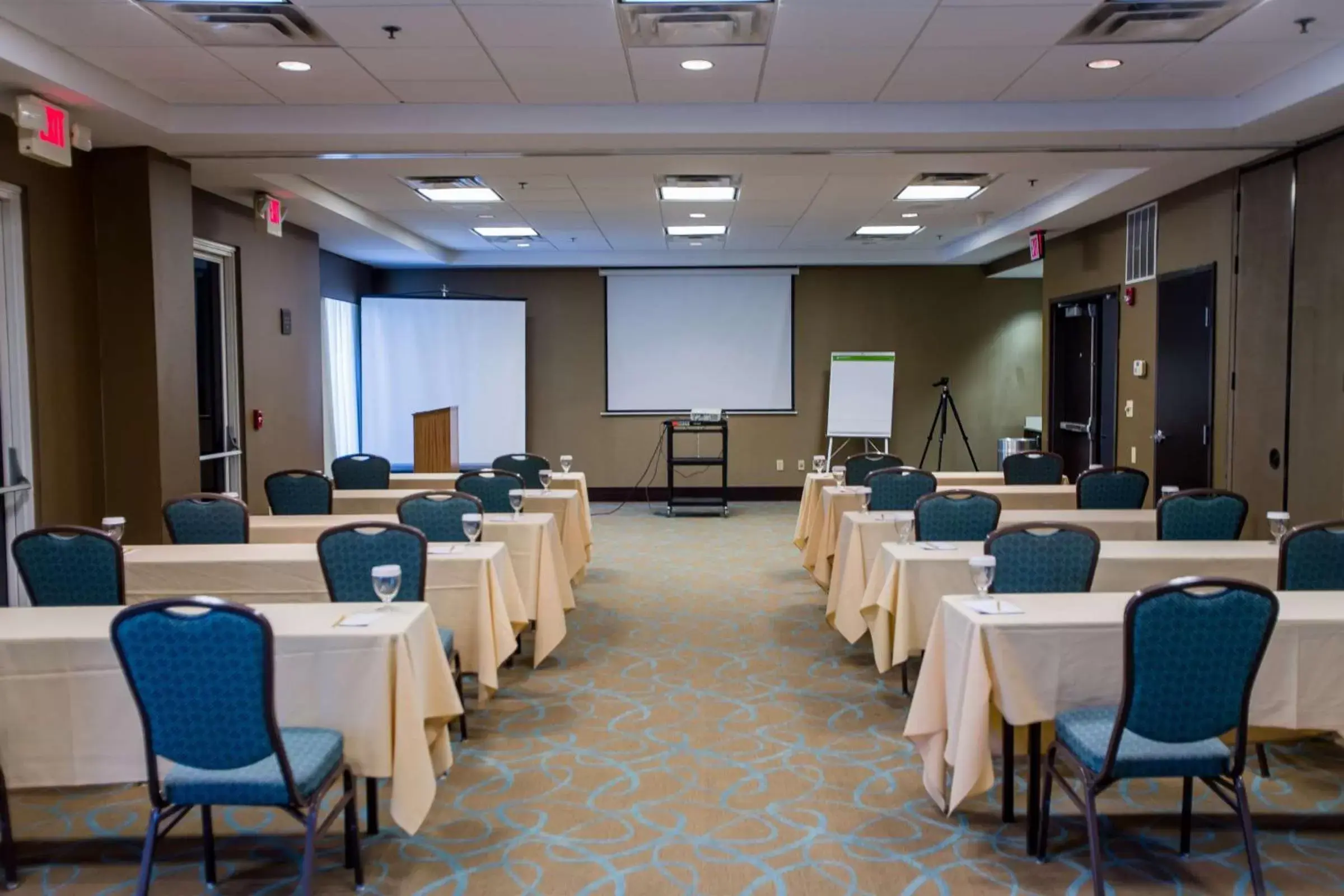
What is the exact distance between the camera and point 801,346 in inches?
518

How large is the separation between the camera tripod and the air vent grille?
382 cm

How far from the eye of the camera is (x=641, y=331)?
13125 mm

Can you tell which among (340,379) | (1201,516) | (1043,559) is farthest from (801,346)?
(1043,559)

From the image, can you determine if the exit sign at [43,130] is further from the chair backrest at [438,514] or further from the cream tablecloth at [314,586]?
the chair backrest at [438,514]

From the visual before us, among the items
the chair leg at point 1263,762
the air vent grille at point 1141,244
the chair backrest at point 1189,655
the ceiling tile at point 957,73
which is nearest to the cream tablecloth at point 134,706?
the chair backrest at point 1189,655

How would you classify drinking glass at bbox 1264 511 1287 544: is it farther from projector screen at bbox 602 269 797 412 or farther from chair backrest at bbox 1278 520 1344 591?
projector screen at bbox 602 269 797 412

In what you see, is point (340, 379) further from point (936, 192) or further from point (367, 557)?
point (367, 557)

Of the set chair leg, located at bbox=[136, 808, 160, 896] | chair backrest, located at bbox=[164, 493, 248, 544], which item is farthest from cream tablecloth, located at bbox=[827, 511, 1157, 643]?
chair leg, located at bbox=[136, 808, 160, 896]

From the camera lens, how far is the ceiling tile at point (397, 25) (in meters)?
4.28

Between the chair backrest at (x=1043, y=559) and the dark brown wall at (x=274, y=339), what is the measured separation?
6107mm

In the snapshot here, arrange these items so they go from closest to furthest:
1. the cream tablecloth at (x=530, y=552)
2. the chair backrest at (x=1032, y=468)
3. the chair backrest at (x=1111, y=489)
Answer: the cream tablecloth at (x=530, y=552)
the chair backrest at (x=1111, y=489)
the chair backrest at (x=1032, y=468)

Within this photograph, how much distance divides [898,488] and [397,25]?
3.78 metres

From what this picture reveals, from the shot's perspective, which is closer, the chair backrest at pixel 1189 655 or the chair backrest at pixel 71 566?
the chair backrest at pixel 1189 655

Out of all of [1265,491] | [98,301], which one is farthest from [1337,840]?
[98,301]
